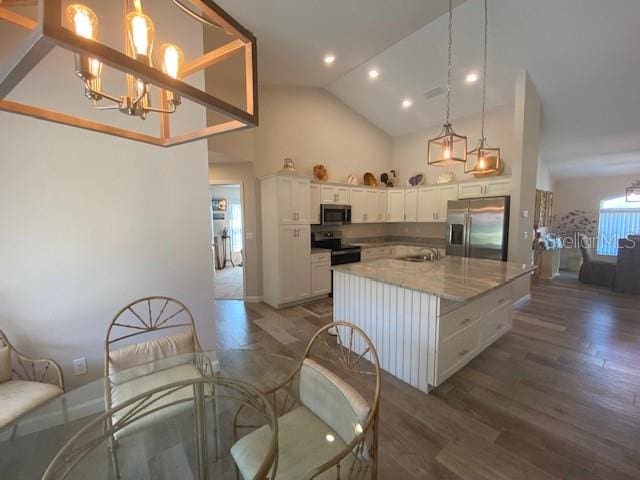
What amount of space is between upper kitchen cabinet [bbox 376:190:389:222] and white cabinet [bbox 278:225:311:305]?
82.3 inches

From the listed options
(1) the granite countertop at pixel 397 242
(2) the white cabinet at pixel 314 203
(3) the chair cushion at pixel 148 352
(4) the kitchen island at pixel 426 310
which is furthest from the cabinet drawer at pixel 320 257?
(3) the chair cushion at pixel 148 352

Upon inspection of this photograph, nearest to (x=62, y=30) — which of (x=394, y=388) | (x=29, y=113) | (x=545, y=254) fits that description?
(x=29, y=113)

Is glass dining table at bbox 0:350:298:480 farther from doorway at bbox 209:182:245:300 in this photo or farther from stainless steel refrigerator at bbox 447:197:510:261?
doorway at bbox 209:182:245:300

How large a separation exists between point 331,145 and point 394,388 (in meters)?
4.44

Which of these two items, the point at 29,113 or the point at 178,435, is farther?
the point at 178,435

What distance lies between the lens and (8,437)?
1.44 metres

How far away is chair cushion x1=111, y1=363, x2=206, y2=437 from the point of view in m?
1.42

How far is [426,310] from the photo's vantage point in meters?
2.17

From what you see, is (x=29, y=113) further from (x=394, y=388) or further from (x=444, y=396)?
(x=444, y=396)

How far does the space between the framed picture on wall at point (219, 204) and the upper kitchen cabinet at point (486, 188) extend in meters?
6.55

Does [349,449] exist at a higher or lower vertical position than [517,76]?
lower

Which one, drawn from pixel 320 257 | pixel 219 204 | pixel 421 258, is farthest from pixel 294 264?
pixel 219 204

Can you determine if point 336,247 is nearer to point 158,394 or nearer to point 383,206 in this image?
point 383,206

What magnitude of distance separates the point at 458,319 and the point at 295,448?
1739 mm
